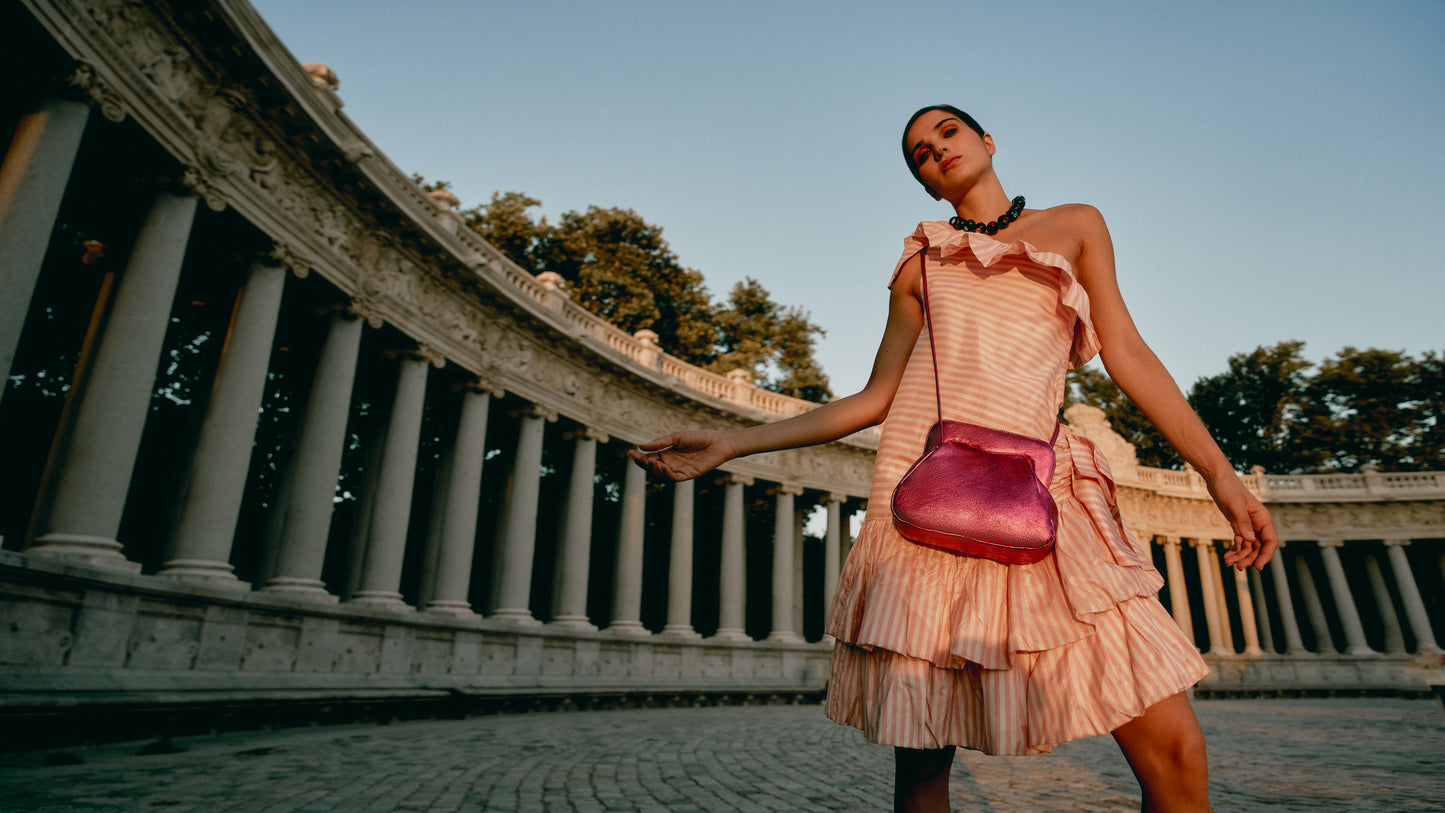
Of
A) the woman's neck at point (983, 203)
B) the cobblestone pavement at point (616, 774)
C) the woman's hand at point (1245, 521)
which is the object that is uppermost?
the woman's neck at point (983, 203)

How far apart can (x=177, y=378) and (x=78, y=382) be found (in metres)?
11.8

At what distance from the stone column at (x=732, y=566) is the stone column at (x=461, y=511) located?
32.0 ft

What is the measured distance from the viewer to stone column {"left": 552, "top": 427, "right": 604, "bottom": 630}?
21.1m

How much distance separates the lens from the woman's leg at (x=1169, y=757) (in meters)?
1.70

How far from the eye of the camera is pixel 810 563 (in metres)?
40.3

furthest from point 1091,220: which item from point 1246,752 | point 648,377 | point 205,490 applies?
point 648,377

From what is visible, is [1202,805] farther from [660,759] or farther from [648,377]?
[648,377]

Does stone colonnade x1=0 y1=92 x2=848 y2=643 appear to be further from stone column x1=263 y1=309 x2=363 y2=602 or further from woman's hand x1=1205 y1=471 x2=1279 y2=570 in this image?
woman's hand x1=1205 y1=471 x2=1279 y2=570

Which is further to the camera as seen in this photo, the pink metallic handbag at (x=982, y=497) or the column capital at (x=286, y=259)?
the column capital at (x=286, y=259)

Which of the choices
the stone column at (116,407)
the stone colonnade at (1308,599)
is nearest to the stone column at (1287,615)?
the stone colonnade at (1308,599)

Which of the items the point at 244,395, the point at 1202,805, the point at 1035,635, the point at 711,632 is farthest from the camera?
the point at 711,632

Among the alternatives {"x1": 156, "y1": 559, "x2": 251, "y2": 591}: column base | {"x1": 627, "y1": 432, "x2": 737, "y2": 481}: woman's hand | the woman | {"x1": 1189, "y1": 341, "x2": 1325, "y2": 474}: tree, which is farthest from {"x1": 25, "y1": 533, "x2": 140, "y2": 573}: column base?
{"x1": 1189, "y1": 341, "x2": 1325, "y2": 474}: tree

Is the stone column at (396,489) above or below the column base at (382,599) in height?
above

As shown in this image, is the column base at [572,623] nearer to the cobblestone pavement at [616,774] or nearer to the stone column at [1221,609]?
the cobblestone pavement at [616,774]
